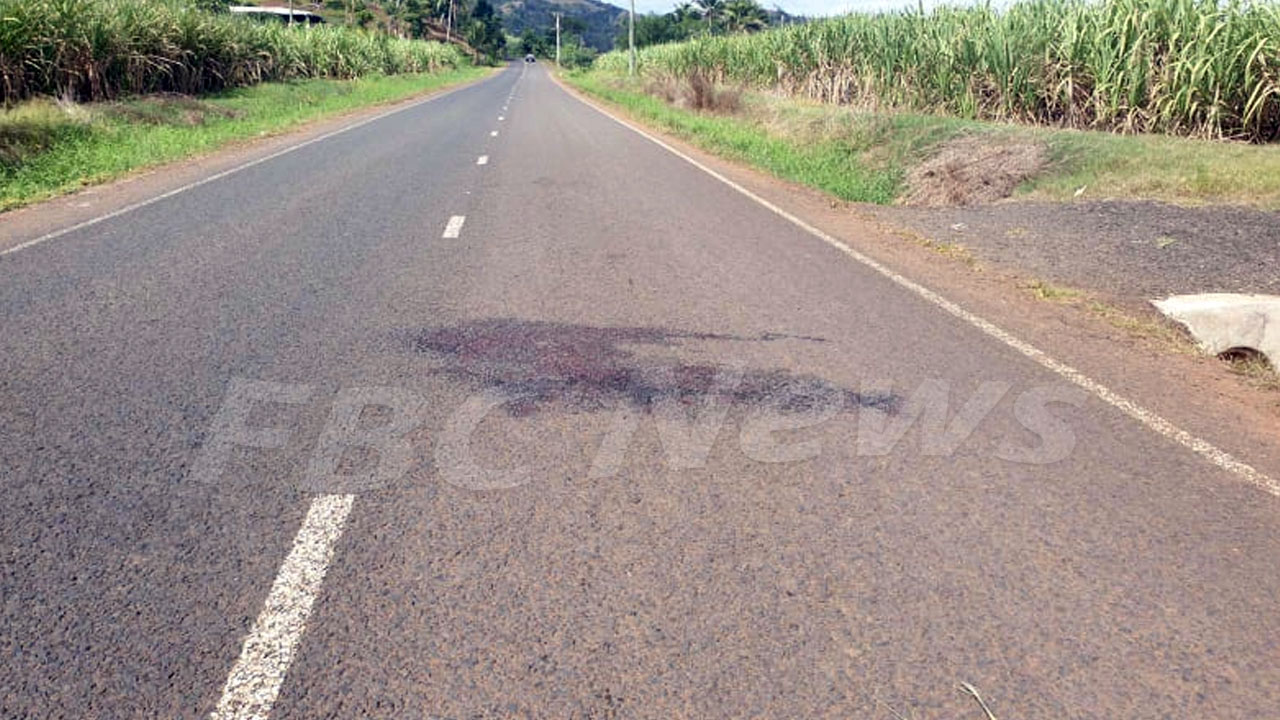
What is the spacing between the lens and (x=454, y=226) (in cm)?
1020

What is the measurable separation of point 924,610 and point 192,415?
11.3 ft

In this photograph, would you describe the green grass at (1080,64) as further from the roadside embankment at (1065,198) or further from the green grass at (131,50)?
Answer: the green grass at (131,50)

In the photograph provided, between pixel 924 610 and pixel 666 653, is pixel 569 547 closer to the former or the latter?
pixel 666 653

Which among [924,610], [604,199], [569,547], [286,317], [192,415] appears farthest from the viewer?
[604,199]

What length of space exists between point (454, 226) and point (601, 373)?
524 cm

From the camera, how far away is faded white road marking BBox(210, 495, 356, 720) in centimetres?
268

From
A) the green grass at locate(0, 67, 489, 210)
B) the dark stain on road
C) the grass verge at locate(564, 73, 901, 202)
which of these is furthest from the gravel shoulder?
the green grass at locate(0, 67, 489, 210)

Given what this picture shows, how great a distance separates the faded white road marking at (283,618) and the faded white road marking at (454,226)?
6138 mm

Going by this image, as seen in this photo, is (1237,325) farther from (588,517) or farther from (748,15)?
(748,15)

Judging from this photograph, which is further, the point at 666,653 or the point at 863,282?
the point at 863,282

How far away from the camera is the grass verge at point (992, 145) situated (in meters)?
11.2

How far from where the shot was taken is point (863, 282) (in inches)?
313

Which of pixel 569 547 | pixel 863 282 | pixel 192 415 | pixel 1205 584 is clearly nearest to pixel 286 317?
pixel 192 415

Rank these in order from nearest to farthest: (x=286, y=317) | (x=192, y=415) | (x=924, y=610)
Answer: (x=924, y=610)
(x=192, y=415)
(x=286, y=317)
